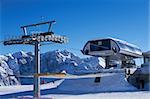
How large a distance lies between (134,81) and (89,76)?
644 cm

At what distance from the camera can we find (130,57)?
210ft

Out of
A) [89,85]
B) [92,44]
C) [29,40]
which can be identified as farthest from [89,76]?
[92,44]

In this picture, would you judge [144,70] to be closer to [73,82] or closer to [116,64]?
[73,82]

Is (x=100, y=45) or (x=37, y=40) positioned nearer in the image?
(x=37, y=40)

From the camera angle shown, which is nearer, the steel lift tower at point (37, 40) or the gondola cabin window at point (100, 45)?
the steel lift tower at point (37, 40)

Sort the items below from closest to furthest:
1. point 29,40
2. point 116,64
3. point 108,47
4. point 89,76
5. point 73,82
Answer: point 29,40, point 89,76, point 73,82, point 108,47, point 116,64

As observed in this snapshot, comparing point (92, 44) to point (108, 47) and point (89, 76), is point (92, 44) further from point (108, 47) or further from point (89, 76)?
point (89, 76)

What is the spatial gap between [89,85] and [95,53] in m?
15.2

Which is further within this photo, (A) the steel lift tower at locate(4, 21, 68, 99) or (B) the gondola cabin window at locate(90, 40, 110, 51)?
(B) the gondola cabin window at locate(90, 40, 110, 51)

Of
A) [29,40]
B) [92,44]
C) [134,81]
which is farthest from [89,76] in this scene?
[92,44]

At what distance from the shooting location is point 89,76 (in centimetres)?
4447

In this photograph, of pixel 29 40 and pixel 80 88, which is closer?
pixel 29 40

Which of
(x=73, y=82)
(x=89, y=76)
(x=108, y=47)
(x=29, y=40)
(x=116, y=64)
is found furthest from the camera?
(x=116, y=64)

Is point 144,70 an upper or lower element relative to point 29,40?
lower
